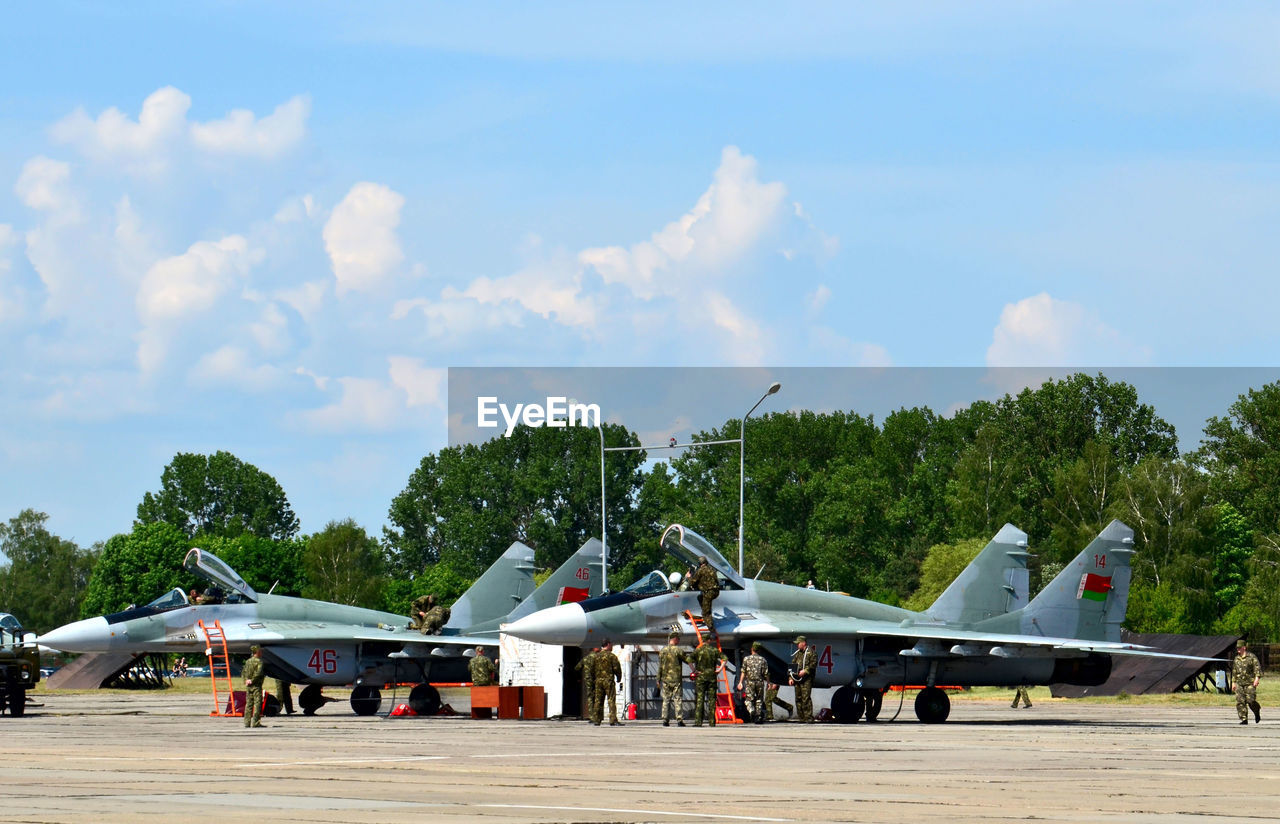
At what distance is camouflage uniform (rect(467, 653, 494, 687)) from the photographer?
32531 mm

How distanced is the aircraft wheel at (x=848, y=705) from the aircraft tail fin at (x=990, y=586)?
299cm

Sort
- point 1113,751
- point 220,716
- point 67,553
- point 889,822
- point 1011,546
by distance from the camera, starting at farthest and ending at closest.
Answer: point 67,553, point 1011,546, point 220,716, point 1113,751, point 889,822

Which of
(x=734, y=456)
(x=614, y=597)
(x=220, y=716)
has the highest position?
(x=734, y=456)

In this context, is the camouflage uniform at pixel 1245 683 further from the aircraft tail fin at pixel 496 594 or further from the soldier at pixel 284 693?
the soldier at pixel 284 693

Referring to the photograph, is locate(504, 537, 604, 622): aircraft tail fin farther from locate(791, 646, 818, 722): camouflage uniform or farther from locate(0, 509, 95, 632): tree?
locate(0, 509, 95, 632): tree

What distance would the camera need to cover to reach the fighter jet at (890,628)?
92.8ft

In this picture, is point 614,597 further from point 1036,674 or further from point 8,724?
point 8,724

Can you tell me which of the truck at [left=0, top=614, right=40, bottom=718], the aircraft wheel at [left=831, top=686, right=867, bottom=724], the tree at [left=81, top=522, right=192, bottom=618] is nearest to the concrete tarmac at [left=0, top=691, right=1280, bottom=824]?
the aircraft wheel at [left=831, top=686, right=867, bottom=724]

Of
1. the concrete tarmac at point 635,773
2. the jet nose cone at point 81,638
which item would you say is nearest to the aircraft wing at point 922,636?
the concrete tarmac at point 635,773

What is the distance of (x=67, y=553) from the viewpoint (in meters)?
144

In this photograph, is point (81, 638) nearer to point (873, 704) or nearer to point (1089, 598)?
point (873, 704)

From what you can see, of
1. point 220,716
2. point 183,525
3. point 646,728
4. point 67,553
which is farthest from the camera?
point 67,553

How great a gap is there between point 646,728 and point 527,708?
606 cm

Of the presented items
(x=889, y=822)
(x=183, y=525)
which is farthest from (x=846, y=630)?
(x=183, y=525)
